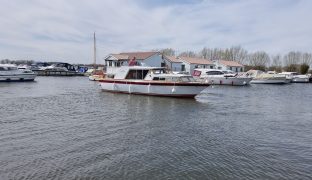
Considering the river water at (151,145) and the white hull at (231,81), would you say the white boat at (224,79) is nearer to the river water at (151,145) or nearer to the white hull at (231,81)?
the white hull at (231,81)

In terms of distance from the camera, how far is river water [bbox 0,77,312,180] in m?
8.38

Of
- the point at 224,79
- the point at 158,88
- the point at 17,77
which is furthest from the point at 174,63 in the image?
the point at 158,88

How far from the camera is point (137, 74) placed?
92.8ft

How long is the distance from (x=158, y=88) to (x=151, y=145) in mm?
15715

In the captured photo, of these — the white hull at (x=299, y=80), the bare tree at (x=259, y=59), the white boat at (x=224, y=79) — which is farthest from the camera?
the bare tree at (x=259, y=59)

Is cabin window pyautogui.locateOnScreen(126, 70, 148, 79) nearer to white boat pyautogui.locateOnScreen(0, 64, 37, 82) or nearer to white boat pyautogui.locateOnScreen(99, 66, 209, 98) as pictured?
white boat pyautogui.locateOnScreen(99, 66, 209, 98)

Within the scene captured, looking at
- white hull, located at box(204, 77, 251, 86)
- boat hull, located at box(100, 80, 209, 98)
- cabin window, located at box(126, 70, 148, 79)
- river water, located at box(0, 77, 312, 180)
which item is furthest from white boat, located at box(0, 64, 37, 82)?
river water, located at box(0, 77, 312, 180)

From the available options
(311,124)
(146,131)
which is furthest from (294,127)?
(146,131)

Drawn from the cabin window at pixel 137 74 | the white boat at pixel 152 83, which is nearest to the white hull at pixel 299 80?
the white boat at pixel 152 83

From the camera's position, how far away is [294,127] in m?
14.8

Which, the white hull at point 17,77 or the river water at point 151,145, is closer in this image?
the river water at point 151,145

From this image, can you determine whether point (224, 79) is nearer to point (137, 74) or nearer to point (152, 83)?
point (137, 74)

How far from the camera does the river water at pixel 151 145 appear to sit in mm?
8375

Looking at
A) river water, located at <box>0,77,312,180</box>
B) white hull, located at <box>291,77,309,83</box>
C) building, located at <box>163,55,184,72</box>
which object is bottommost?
river water, located at <box>0,77,312,180</box>
